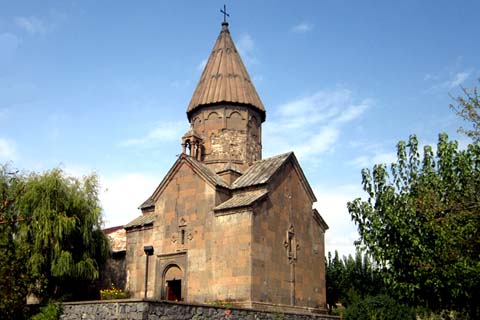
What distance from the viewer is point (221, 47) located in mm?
18688

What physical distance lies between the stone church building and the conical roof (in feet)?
0.12

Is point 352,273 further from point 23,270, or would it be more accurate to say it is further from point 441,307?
point 23,270

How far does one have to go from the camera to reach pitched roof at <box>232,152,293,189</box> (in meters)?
15.0

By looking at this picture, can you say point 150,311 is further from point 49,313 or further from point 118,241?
point 118,241

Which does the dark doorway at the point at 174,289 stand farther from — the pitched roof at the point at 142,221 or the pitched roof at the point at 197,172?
the pitched roof at the point at 197,172

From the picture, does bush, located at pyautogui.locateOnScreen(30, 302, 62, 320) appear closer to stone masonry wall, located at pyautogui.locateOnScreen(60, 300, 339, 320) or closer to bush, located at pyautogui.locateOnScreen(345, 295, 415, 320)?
stone masonry wall, located at pyautogui.locateOnScreen(60, 300, 339, 320)

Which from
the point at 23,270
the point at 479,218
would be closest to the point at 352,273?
the point at 479,218

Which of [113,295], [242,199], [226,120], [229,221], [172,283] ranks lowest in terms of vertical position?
[113,295]

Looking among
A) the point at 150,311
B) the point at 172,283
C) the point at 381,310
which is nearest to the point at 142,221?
the point at 172,283

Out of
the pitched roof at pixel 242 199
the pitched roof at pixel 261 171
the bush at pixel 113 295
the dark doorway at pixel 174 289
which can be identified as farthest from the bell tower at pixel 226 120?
the bush at pixel 113 295

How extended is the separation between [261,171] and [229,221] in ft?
6.73

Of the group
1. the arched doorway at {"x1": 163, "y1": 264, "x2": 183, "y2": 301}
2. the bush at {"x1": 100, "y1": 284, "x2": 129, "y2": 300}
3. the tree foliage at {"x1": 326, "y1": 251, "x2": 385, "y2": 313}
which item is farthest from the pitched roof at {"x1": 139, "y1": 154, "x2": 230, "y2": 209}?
the tree foliage at {"x1": 326, "y1": 251, "x2": 385, "y2": 313}

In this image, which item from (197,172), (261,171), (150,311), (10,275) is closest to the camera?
(150,311)

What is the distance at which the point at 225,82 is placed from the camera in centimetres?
1755
